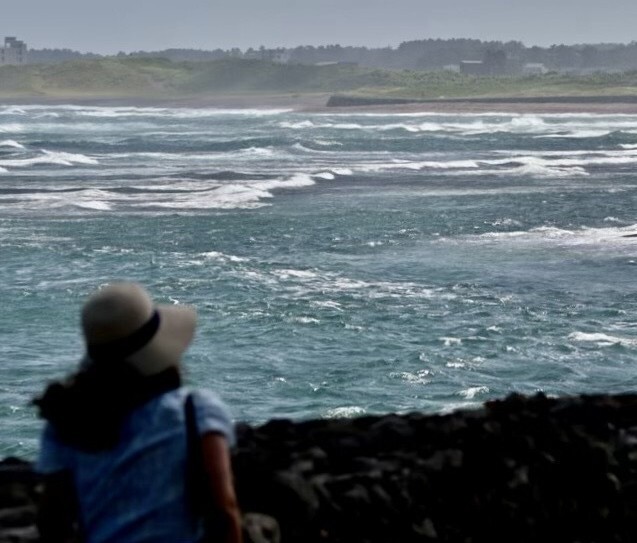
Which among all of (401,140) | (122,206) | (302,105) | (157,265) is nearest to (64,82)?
(302,105)

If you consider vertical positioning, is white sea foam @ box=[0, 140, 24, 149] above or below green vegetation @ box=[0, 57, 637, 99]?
above

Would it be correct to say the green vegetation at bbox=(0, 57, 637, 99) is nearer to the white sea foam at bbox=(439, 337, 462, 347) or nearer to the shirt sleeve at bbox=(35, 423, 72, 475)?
the white sea foam at bbox=(439, 337, 462, 347)

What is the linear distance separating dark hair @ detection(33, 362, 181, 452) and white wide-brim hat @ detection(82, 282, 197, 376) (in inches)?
1.0

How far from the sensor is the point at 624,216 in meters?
34.1

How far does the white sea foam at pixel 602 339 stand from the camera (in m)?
18.3

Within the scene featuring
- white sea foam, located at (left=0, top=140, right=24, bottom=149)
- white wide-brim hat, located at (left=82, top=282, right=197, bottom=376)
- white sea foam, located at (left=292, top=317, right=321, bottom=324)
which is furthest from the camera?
white sea foam, located at (left=0, top=140, right=24, bottom=149)

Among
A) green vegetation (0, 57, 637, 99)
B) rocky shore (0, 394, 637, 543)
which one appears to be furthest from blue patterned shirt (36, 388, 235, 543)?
green vegetation (0, 57, 637, 99)

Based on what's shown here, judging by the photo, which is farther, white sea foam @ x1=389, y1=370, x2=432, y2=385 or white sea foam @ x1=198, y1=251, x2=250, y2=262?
white sea foam @ x1=198, y1=251, x2=250, y2=262

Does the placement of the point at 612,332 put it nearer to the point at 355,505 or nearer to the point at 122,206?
the point at 355,505

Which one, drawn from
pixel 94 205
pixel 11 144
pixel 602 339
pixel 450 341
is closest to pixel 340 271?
pixel 450 341

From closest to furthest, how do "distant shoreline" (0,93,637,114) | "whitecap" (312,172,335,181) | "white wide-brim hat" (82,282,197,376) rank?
"white wide-brim hat" (82,282,197,376)
"whitecap" (312,172,335,181)
"distant shoreline" (0,93,637,114)

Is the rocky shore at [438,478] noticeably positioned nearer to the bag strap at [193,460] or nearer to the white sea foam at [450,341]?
the bag strap at [193,460]

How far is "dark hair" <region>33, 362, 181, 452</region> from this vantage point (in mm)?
3576

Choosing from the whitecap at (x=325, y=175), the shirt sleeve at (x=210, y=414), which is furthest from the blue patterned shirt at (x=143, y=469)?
the whitecap at (x=325, y=175)
